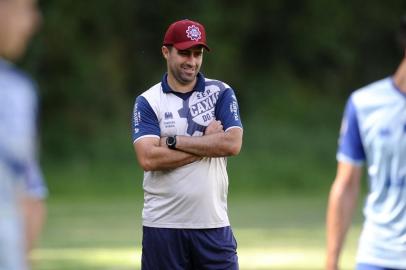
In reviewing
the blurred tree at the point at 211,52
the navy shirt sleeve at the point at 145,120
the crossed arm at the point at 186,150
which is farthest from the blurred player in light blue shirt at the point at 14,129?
the blurred tree at the point at 211,52

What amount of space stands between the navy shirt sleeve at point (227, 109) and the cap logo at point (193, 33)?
0.34 metres

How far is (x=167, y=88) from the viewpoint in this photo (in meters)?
7.07

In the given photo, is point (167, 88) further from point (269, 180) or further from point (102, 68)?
point (102, 68)

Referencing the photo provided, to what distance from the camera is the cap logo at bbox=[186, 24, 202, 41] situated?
7.07 meters

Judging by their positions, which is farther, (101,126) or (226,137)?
(101,126)

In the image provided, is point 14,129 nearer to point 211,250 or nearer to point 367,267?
point 367,267

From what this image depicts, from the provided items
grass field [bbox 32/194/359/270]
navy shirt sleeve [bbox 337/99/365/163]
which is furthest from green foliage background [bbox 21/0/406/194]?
navy shirt sleeve [bbox 337/99/365/163]

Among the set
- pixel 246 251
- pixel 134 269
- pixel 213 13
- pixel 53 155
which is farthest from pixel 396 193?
pixel 213 13

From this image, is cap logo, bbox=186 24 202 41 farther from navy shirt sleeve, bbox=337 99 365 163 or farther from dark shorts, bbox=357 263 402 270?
dark shorts, bbox=357 263 402 270

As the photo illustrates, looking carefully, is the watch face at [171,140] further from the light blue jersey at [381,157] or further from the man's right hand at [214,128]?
→ the light blue jersey at [381,157]

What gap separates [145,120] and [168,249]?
29.0 inches

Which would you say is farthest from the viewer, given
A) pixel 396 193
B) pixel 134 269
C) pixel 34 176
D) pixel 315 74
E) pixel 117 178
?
pixel 315 74

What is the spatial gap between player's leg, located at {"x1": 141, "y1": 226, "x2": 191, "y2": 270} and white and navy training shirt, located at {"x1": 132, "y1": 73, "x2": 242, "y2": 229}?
5 cm

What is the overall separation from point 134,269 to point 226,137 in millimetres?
6428
